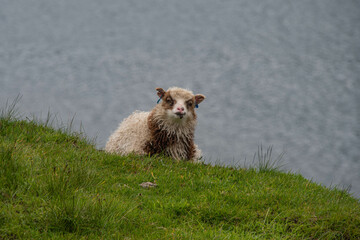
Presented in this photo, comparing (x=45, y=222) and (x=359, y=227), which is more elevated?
(x=359, y=227)

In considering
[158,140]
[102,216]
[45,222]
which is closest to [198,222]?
[102,216]

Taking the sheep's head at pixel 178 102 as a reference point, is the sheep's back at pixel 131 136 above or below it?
below

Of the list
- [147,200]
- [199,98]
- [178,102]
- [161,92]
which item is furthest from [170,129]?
[147,200]

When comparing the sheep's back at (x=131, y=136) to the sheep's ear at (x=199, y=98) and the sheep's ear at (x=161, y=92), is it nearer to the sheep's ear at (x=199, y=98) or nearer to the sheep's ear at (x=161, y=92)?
the sheep's ear at (x=161, y=92)

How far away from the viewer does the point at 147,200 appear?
719 cm

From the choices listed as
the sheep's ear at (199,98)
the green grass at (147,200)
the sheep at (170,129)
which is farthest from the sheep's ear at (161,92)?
the green grass at (147,200)

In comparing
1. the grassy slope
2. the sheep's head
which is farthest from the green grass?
the sheep's head

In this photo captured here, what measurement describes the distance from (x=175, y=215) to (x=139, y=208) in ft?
1.96

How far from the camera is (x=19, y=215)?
548 cm

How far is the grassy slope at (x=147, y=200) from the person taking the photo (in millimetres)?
5527

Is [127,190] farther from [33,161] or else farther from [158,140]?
[158,140]

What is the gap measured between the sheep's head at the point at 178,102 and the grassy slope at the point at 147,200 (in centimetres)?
122

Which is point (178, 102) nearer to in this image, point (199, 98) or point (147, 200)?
point (199, 98)

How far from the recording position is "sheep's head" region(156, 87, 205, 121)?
10.1 m
